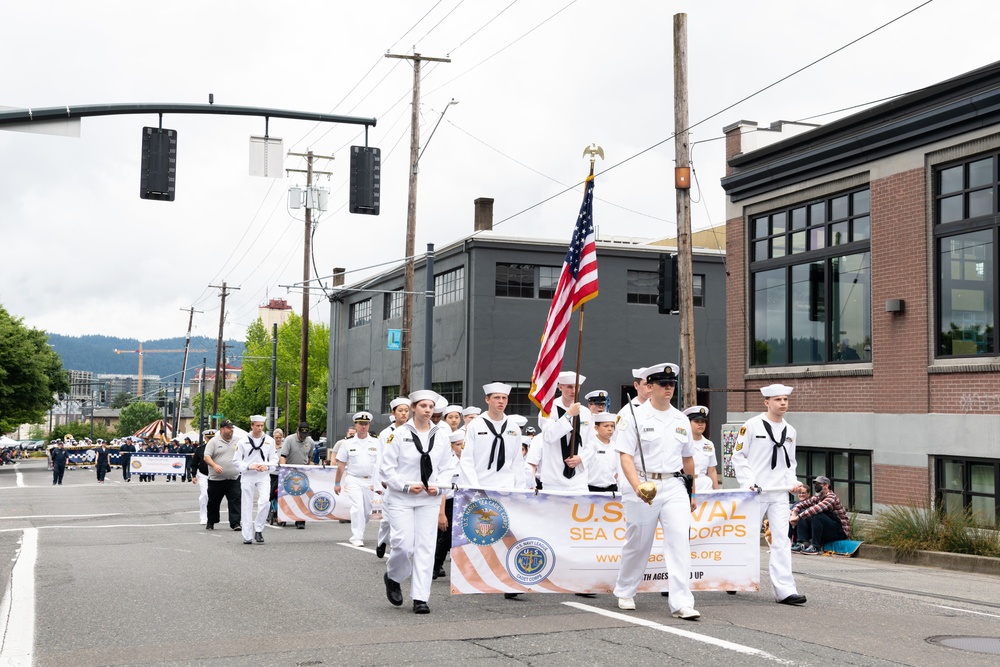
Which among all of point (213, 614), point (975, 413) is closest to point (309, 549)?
point (213, 614)

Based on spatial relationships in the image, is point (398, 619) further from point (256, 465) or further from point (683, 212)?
point (683, 212)

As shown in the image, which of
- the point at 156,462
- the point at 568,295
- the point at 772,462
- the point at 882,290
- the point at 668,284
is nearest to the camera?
the point at 772,462

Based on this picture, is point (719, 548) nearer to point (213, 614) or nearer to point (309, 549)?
point (213, 614)

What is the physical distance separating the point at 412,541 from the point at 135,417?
174674 mm

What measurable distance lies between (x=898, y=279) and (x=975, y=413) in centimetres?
290

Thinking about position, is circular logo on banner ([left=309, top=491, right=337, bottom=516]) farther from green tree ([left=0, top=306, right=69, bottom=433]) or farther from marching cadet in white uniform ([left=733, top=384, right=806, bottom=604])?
green tree ([left=0, top=306, right=69, bottom=433])

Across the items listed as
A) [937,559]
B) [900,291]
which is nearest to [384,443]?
[937,559]

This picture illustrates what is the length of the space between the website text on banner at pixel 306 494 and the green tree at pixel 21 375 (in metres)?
51.8

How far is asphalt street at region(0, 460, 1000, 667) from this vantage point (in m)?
7.39

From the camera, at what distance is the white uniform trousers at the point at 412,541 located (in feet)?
31.0

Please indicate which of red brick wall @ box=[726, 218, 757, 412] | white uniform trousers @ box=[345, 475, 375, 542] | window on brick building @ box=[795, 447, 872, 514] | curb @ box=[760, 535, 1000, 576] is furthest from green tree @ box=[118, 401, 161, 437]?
curb @ box=[760, 535, 1000, 576]

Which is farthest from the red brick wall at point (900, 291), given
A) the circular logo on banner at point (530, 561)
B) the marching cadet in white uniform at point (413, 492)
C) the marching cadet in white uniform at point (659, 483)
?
the marching cadet in white uniform at point (413, 492)

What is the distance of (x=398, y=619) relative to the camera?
8914 mm

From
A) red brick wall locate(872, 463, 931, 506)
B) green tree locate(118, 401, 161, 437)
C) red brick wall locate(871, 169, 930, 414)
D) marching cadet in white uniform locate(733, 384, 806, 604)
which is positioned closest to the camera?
marching cadet in white uniform locate(733, 384, 806, 604)
